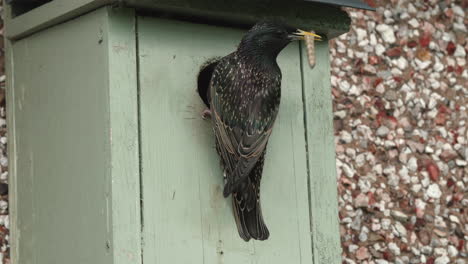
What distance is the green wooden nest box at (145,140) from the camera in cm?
246

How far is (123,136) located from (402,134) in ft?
6.47

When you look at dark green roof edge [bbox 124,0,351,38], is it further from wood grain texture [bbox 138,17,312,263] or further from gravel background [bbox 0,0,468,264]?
gravel background [bbox 0,0,468,264]

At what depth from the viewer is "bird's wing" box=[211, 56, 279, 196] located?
2484 millimetres

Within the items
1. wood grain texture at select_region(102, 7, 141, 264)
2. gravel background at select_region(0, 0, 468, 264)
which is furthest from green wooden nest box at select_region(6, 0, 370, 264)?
gravel background at select_region(0, 0, 468, 264)

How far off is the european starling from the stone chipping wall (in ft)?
4.43

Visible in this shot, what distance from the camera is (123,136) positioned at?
245cm

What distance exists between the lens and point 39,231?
9.07ft

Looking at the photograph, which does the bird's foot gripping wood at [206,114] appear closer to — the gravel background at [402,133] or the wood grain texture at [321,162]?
the wood grain texture at [321,162]

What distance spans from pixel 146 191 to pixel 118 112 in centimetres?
25


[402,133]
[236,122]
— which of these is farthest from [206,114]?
[402,133]

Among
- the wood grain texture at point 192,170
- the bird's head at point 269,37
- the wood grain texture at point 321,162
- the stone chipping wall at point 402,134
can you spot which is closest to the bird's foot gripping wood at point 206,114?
the wood grain texture at point 192,170

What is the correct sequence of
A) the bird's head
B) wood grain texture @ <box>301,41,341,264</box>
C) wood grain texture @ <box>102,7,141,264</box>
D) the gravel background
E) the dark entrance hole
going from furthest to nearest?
the gravel background < wood grain texture @ <box>301,41,341,264</box> < the dark entrance hole < the bird's head < wood grain texture @ <box>102,7,141,264</box>

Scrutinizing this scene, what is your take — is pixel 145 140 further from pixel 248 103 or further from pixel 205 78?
pixel 205 78

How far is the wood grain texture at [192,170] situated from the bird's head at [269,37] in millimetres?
181
